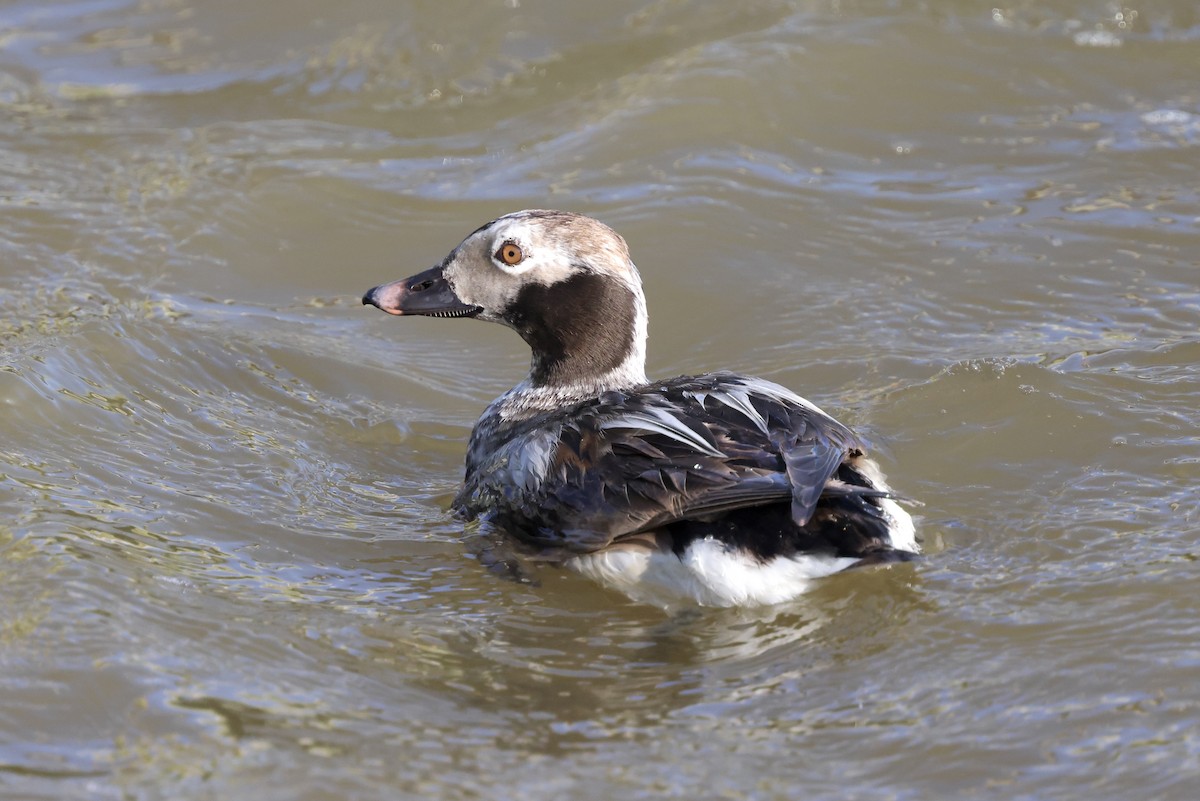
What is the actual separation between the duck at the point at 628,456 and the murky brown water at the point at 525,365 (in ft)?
0.67

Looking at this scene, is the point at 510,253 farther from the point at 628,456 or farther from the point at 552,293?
the point at 628,456

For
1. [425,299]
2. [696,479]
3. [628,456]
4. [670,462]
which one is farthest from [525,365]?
[696,479]

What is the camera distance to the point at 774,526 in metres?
4.96

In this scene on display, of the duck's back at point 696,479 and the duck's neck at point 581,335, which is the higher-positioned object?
the duck's neck at point 581,335

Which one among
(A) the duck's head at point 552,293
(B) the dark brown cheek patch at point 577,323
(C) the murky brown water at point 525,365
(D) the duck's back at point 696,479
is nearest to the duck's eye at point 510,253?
(A) the duck's head at point 552,293

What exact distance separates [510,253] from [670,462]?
1466 mm

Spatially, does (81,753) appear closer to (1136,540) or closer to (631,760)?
(631,760)

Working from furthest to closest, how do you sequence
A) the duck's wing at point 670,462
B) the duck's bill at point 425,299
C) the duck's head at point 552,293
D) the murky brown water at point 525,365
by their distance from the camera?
1. the duck's bill at point 425,299
2. the duck's head at point 552,293
3. the duck's wing at point 670,462
4. the murky brown water at point 525,365

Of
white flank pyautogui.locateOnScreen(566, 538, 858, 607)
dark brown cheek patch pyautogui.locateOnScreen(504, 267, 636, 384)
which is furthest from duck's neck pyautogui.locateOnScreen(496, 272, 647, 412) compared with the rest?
white flank pyautogui.locateOnScreen(566, 538, 858, 607)

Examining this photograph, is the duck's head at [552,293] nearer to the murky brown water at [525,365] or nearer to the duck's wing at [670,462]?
the duck's wing at [670,462]

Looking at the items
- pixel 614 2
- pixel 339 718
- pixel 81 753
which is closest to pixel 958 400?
pixel 339 718

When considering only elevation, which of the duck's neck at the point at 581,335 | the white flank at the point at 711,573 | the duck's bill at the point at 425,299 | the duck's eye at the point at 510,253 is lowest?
the white flank at the point at 711,573

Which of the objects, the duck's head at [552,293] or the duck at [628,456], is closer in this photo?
the duck at [628,456]

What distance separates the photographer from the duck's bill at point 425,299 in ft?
20.6
